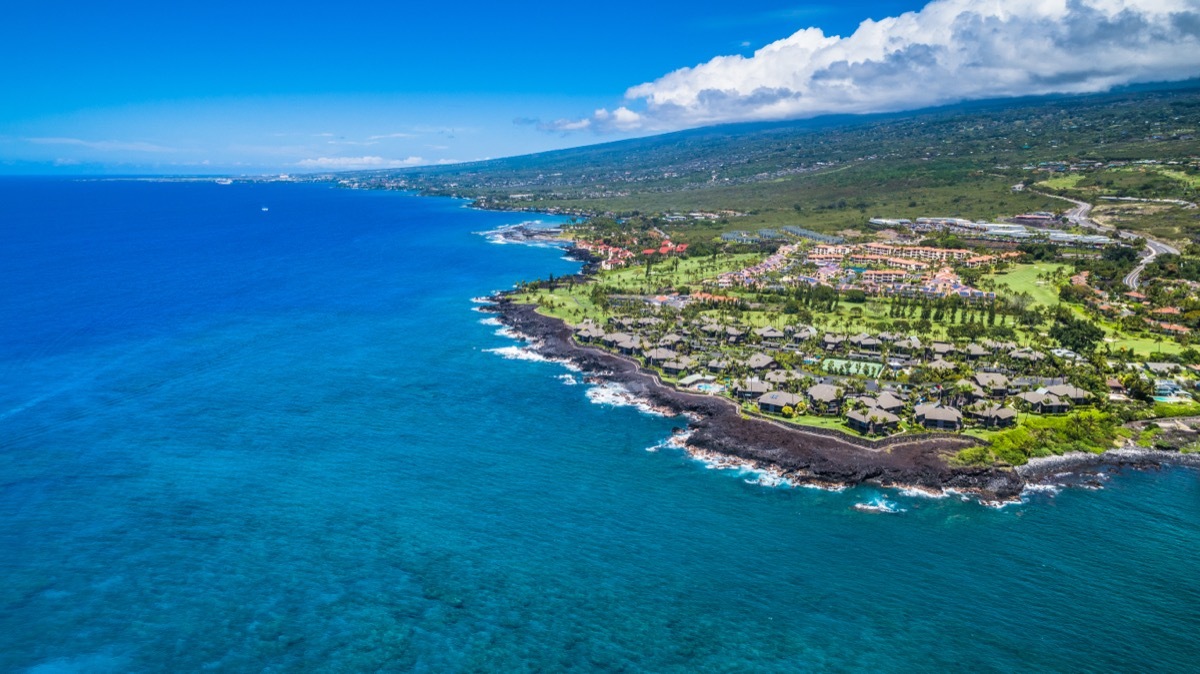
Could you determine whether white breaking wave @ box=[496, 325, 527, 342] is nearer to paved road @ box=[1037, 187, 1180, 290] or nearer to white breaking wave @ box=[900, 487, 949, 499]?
white breaking wave @ box=[900, 487, 949, 499]

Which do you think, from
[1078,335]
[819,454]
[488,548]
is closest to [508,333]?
[819,454]

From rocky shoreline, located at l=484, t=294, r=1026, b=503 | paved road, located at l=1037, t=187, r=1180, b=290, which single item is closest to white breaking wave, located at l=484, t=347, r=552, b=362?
rocky shoreline, located at l=484, t=294, r=1026, b=503

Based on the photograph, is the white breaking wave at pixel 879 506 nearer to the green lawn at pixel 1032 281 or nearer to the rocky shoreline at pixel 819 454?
the rocky shoreline at pixel 819 454

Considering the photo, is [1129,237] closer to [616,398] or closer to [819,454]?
[819,454]

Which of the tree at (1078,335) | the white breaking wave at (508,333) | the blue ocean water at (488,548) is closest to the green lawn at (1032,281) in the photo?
the tree at (1078,335)

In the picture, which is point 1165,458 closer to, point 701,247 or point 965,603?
point 965,603

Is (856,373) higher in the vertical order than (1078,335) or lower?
higher
